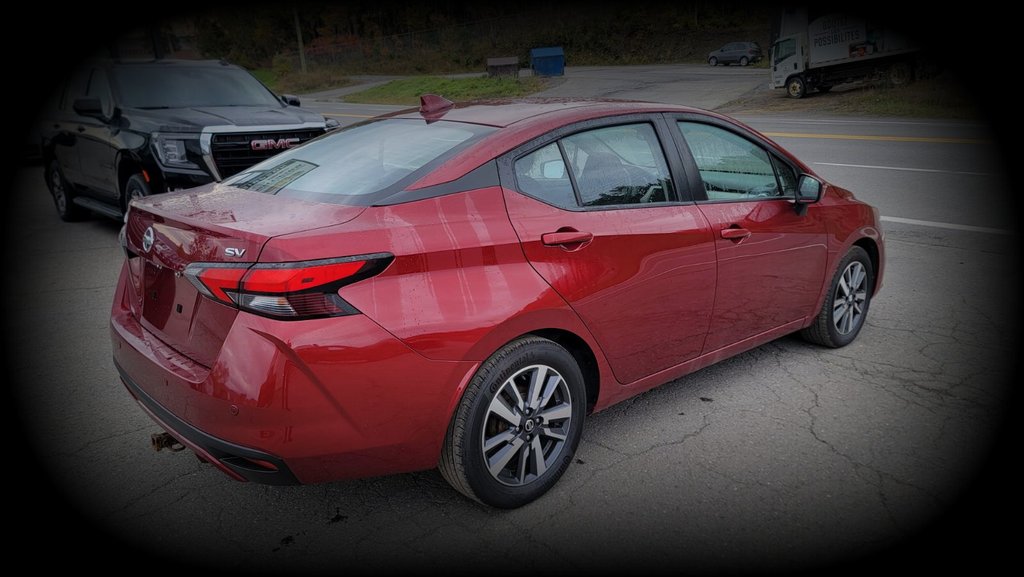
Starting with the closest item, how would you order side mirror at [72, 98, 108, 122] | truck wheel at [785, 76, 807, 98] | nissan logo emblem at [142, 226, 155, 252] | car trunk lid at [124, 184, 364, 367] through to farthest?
car trunk lid at [124, 184, 364, 367], nissan logo emblem at [142, 226, 155, 252], side mirror at [72, 98, 108, 122], truck wheel at [785, 76, 807, 98]

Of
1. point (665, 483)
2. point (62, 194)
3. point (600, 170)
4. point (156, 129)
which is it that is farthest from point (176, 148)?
point (665, 483)

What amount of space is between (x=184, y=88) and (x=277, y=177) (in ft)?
18.5

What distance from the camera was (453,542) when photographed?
271cm

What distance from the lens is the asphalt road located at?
267cm

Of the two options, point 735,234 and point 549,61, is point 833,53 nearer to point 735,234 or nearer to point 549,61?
point 549,61

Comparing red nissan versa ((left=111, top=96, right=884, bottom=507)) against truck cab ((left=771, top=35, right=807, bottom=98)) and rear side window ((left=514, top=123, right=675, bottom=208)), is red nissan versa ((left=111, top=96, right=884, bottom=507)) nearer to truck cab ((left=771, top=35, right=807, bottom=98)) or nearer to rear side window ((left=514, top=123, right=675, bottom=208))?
rear side window ((left=514, top=123, right=675, bottom=208))

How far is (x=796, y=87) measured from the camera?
2483 cm

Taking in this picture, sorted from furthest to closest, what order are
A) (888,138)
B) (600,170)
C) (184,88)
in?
(888,138) < (184,88) < (600,170)

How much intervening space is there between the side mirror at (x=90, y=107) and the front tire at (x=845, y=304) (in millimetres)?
7167

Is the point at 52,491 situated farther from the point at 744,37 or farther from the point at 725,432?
the point at 744,37

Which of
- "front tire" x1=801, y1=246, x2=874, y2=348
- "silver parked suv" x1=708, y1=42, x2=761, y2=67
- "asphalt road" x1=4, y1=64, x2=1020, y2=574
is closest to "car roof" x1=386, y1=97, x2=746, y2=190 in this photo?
"front tire" x1=801, y1=246, x2=874, y2=348

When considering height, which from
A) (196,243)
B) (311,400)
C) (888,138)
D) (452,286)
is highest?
(196,243)

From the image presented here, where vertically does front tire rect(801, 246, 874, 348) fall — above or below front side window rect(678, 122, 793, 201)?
below

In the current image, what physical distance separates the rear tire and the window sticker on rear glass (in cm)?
665
